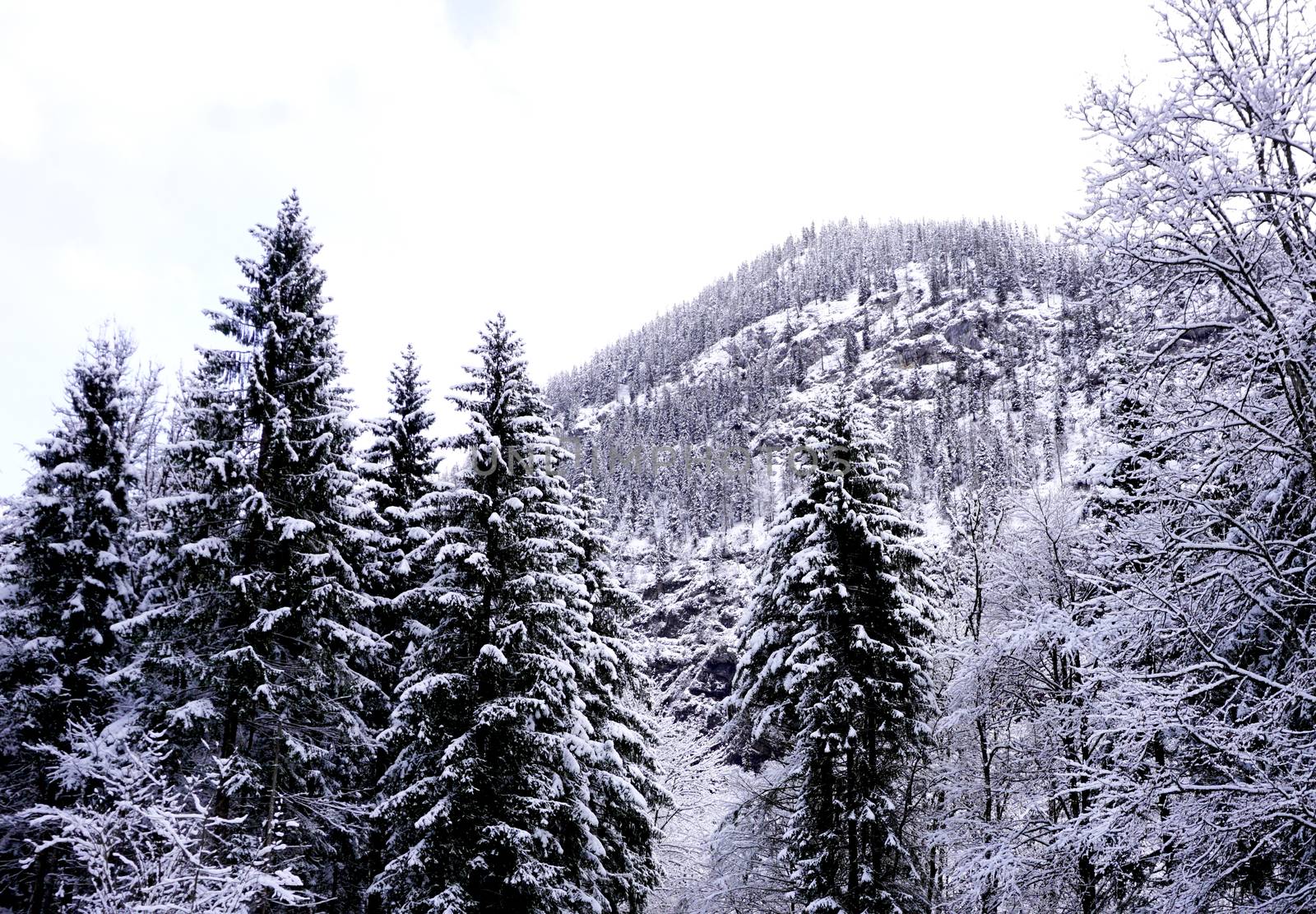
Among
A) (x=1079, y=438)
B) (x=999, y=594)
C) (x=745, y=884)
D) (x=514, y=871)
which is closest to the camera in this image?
(x=514, y=871)

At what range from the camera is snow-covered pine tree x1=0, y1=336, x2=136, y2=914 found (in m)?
15.4

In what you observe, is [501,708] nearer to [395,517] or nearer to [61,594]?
[395,517]

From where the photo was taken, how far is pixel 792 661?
1499 centimetres

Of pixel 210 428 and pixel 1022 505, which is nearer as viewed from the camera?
pixel 210 428

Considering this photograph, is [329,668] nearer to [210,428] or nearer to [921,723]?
[210,428]

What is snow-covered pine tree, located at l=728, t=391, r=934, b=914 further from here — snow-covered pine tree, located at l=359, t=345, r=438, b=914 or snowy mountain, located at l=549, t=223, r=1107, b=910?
snowy mountain, located at l=549, t=223, r=1107, b=910

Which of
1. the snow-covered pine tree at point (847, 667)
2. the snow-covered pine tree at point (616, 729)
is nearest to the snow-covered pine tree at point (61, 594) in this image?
the snow-covered pine tree at point (616, 729)

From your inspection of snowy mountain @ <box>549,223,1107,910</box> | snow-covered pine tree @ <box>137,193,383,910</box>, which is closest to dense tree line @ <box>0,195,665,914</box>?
snow-covered pine tree @ <box>137,193,383,910</box>

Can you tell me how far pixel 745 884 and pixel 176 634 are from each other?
46.1 feet

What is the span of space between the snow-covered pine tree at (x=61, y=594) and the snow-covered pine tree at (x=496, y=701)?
7076 mm

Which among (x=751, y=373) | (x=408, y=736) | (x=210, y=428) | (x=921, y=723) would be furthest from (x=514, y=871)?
(x=751, y=373)

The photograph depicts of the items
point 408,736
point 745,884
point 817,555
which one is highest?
point 817,555

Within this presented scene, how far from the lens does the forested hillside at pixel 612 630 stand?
6.66 metres

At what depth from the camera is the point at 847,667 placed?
15062mm
